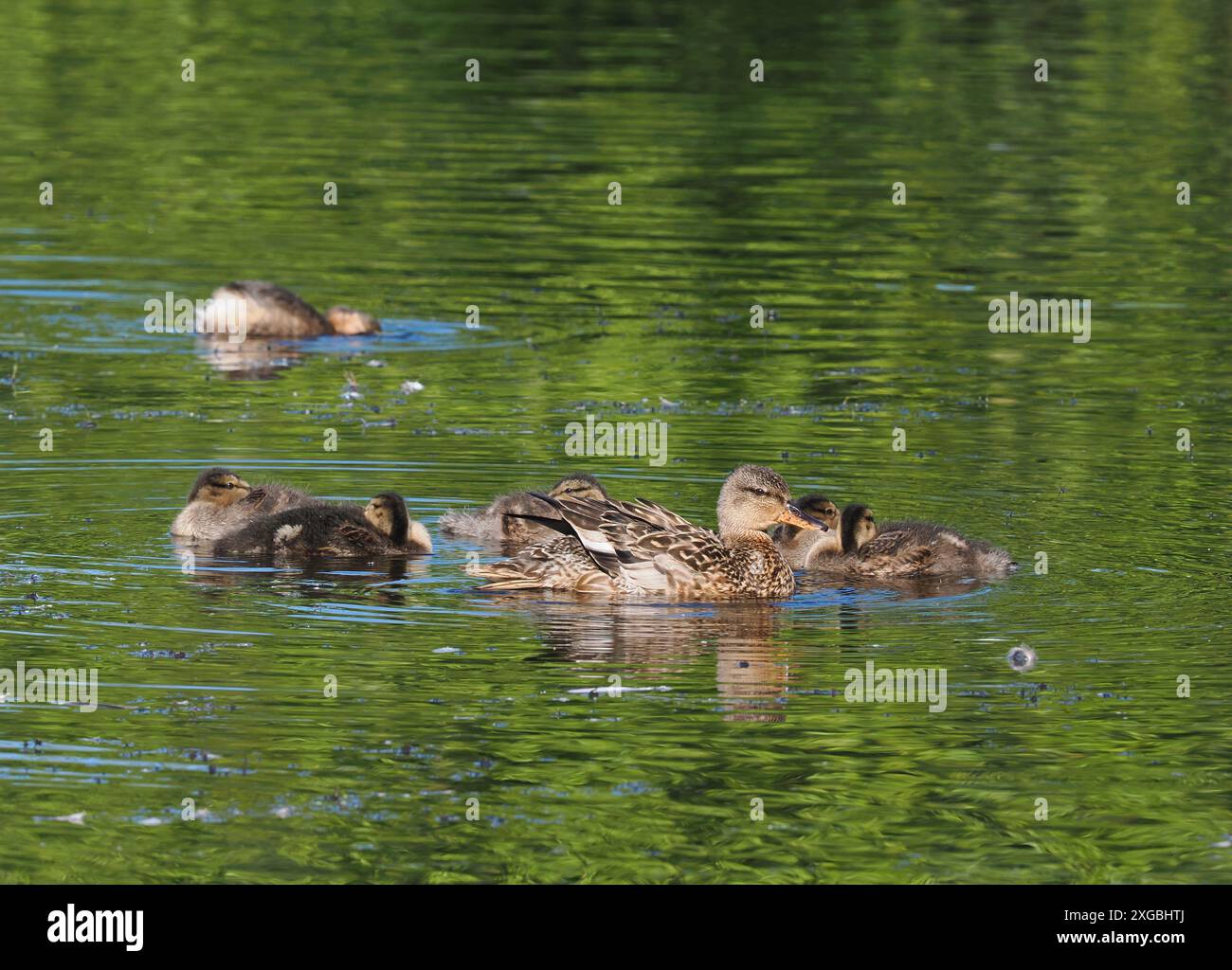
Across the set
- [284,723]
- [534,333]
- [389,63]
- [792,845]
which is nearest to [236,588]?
[284,723]

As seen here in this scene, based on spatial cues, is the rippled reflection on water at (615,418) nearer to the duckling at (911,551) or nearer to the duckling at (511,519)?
the duckling at (911,551)

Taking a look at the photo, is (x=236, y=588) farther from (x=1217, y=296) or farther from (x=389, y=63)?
(x=389, y=63)

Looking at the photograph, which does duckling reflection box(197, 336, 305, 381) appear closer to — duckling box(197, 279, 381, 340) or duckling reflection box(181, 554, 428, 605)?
duckling box(197, 279, 381, 340)

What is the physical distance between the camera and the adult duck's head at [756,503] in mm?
13477

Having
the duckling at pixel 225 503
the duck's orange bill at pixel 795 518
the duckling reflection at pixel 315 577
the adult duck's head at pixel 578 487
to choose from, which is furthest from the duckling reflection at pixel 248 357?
the duck's orange bill at pixel 795 518

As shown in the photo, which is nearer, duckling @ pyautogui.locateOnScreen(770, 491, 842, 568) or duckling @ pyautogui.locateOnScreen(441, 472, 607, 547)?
duckling @ pyautogui.locateOnScreen(770, 491, 842, 568)

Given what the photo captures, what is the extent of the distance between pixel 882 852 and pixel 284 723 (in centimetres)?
290

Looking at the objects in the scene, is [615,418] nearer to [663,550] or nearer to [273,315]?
[663,550]

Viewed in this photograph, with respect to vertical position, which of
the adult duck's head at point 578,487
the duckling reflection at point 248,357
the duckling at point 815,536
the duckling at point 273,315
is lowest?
the duckling at point 815,536

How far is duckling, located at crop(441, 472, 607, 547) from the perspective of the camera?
14.5 metres

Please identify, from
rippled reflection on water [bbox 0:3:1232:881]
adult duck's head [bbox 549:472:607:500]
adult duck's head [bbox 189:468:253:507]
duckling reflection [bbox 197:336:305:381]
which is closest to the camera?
rippled reflection on water [bbox 0:3:1232:881]

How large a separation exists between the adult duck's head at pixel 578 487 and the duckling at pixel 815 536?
1194mm

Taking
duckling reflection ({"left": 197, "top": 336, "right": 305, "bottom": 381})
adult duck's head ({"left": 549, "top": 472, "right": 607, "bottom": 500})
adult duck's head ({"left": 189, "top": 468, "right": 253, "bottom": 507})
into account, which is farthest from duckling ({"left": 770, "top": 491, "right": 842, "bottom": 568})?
duckling reflection ({"left": 197, "top": 336, "right": 305, "bottom": 381})

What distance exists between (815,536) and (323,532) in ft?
10.3
